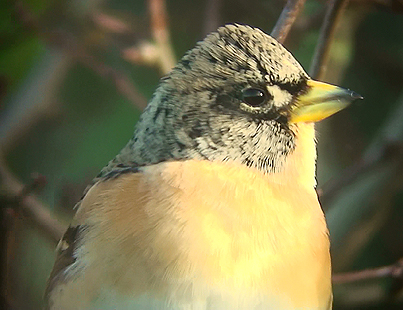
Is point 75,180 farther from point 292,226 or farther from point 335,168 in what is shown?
point 292,226

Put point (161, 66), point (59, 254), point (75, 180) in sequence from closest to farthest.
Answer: point (59, 254), point (161, 66), point (75, 180)

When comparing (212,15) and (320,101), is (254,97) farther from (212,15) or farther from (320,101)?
(212,15)

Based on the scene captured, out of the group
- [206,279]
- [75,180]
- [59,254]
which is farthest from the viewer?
[75,180]

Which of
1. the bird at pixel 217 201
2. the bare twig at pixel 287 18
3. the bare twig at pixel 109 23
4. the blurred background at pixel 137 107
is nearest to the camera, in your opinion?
the bird at pixel 217 201

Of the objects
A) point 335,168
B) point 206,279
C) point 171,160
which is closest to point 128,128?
point 335,168

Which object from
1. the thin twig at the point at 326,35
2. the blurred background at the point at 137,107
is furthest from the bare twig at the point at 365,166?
the thin twig at the point at 326,35

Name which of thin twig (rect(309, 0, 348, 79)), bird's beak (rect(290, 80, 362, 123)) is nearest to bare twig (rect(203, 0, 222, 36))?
thin twig (rect(309, 0, 348, 79))

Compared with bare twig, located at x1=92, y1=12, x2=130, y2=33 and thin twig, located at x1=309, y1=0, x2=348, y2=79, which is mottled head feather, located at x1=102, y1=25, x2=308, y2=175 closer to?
thin twig, located at x1=309, y1=0, x2=348, y2=79

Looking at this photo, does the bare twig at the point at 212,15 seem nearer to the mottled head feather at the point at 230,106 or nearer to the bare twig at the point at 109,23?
the bare twig at the point at 109,23
